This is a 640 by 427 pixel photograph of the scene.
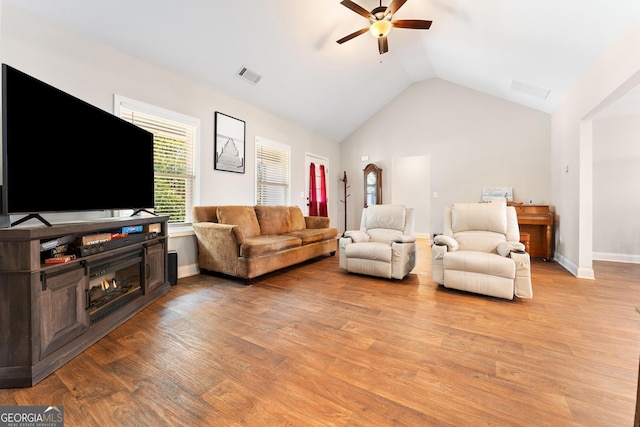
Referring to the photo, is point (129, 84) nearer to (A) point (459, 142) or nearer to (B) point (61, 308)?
(B) point (61, 308)

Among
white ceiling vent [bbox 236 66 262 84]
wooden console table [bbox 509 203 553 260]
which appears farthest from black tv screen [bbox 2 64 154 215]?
wooden console table [bbox 509 203 553 260]

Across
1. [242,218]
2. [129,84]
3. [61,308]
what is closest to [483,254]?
[242,218]

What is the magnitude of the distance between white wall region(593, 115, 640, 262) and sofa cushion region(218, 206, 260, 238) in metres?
5.84

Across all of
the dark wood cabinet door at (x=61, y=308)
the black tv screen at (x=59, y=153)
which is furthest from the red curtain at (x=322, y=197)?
the dark wood cabinet door at (x=61, y=308)

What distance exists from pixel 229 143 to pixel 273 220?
1.40 meters

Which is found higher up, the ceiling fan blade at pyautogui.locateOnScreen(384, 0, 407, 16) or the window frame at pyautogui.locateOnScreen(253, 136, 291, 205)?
the ceiling fan blade at pyautogui.locateOnScreen(384, 0, 407, 16)

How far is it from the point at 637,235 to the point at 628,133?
66.4 inches

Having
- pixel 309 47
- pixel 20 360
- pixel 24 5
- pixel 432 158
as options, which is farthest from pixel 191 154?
pixel 432 158

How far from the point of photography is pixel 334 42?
3.88m

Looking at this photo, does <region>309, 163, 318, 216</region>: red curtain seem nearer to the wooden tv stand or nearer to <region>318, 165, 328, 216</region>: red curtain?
<region>318, 165, 328, 216</region>: red curtain

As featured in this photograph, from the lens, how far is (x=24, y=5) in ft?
7.00

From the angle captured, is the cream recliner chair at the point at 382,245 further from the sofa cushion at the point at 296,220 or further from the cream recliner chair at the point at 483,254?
the sofa cushion at the point at 296,220

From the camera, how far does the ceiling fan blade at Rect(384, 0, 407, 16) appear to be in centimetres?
276

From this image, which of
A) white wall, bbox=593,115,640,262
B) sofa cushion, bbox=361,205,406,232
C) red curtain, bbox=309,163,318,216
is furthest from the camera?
red curtain, bbox=309,163,318,216
